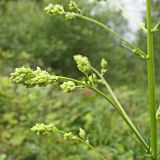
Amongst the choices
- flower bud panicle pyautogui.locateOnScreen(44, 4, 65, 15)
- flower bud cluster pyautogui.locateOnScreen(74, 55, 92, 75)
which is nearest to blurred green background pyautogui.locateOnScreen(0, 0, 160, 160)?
flower bud cluster pyautogui.locateOnScreen(74, 55, 92, 75)

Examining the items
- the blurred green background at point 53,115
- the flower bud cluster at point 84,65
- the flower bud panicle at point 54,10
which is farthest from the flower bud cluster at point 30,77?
the blurred green background at point 53,115

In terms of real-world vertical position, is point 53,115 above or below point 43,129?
below

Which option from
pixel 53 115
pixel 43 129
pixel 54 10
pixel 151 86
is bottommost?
pixel 53 115

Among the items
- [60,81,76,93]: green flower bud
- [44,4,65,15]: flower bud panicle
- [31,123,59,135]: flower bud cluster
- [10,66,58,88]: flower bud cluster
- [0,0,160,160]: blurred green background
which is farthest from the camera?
[0,0,160,160]: blurred green background

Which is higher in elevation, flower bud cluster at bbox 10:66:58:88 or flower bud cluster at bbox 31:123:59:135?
flower bud cluster at bbox 10:66:58:88

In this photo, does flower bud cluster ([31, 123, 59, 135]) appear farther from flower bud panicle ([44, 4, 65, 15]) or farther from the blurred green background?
flower bud panicle ([44, 4, 65, 15])

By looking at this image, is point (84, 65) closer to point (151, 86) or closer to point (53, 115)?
point (151, 86)

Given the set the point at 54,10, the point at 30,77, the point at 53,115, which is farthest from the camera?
the point at 53,115

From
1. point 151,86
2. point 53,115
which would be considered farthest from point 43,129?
point 53,115
